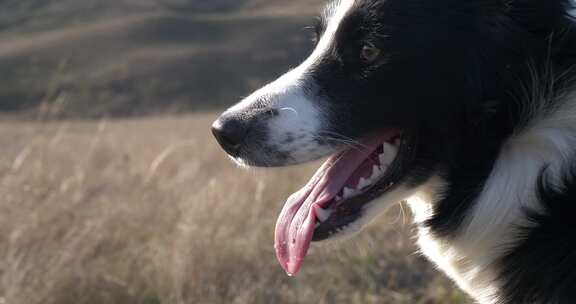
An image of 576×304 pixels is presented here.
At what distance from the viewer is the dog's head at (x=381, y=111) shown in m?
2.49

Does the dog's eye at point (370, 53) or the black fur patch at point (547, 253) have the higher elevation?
the dog's eye at point (370, 53)

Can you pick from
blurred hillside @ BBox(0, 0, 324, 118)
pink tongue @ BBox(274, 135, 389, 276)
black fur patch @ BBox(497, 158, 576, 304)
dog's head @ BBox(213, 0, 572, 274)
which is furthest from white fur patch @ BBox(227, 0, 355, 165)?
blurred hillside @ BBox(0, 0, 324, 118)

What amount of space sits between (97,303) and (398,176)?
2.06 metres

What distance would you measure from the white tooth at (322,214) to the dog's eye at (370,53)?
1.99 ft

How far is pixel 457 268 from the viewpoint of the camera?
8.45 ft

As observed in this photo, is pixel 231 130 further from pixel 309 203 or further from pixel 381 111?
pixel 381 111

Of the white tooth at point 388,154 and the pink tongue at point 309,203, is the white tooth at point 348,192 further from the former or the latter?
the white tooth at point 388,154

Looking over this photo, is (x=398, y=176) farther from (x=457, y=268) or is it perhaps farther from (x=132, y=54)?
(x=132, y=54)

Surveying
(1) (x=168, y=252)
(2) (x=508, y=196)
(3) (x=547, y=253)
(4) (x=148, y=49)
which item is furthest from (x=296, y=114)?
(4) (x=148, y=49)

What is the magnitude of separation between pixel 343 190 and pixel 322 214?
0.41 feet

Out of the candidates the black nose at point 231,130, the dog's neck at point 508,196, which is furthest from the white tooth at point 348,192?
the black nose at point 231,130

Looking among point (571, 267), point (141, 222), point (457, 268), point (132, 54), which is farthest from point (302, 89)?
point (132, 54)

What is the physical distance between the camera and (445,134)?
2527 mm

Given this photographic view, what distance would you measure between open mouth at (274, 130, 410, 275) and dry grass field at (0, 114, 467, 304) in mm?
716
